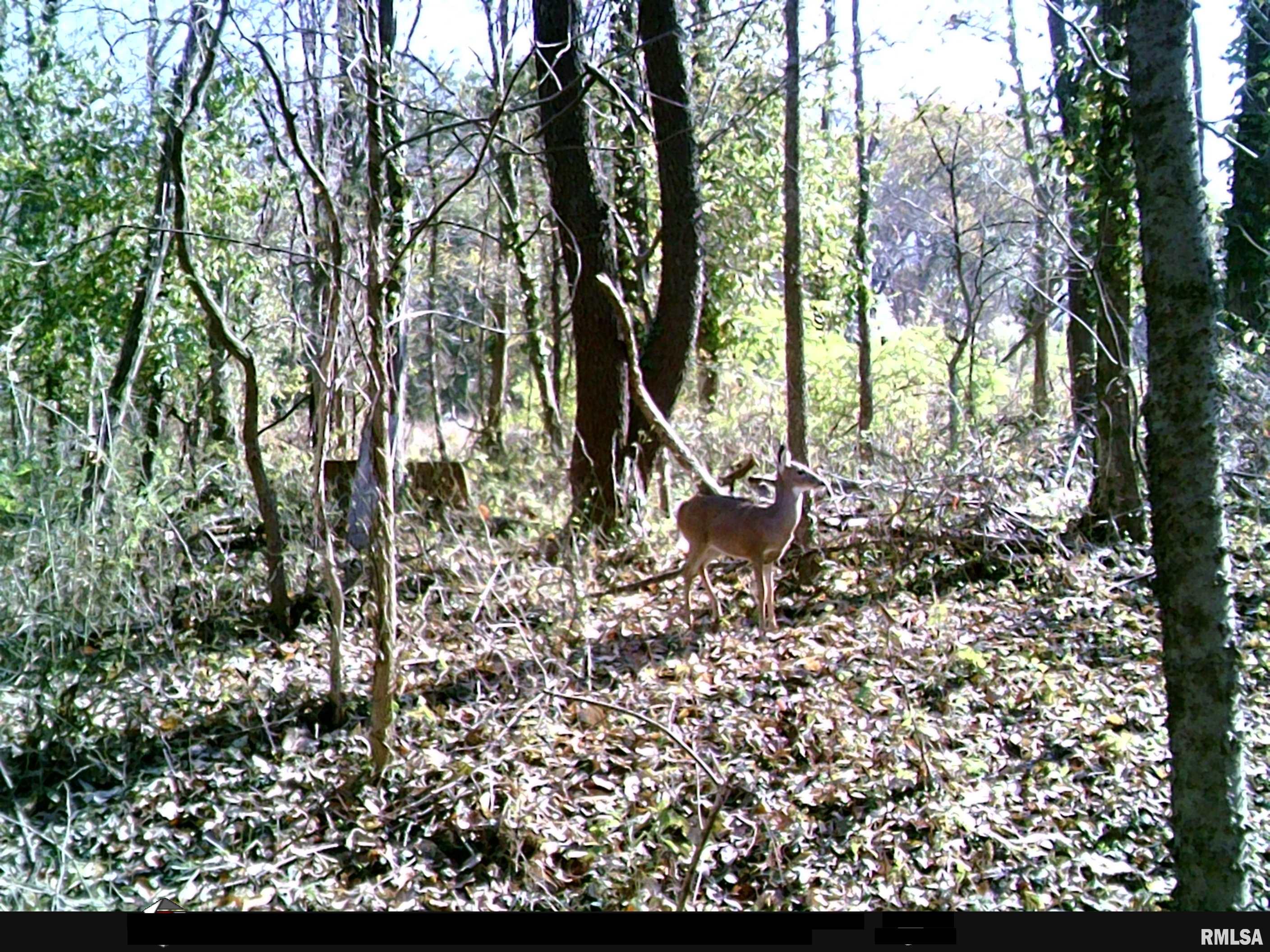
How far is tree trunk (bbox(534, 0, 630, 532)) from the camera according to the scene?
27.5 ft

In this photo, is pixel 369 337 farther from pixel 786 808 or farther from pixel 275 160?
pixel 275 160

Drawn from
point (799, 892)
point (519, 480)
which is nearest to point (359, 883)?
point (799, 892)

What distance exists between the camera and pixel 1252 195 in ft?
28.9

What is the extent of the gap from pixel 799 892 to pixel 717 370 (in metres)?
7.92

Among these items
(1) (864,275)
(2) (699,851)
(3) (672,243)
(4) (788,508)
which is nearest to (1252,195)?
(3) (672,243)

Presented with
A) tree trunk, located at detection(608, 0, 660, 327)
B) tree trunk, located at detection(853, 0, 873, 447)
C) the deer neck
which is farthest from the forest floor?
tree trunk, located at detection(853, 0, 873, 447)

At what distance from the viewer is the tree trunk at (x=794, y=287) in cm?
752

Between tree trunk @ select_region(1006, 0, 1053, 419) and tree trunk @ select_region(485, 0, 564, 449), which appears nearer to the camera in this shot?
tree trunk @ select_region(485, 0, 564, 449)

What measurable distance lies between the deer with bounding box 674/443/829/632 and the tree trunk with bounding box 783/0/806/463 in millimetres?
544

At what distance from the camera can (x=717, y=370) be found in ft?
39.1

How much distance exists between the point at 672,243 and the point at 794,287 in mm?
1286

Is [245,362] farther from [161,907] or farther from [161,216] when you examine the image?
[161,907]

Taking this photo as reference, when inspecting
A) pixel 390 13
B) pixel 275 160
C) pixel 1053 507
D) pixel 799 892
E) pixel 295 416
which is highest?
pixel 390 13

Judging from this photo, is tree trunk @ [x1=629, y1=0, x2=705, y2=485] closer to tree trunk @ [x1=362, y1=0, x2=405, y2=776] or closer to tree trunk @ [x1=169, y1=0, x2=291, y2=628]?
tree trunk @ [x1=169, y1=0, x2=291, y2=628]
